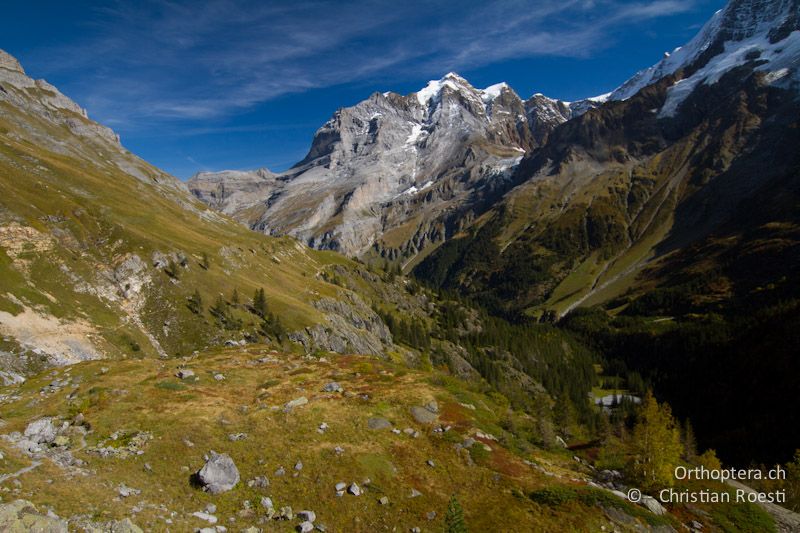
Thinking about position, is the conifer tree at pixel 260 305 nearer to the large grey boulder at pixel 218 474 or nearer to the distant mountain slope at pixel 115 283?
the distant mountain slope at pixel 115 283

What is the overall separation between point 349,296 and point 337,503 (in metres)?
140

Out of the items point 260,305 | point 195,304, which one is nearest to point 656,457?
point 195,304

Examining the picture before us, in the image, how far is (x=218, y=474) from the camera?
21406 mm

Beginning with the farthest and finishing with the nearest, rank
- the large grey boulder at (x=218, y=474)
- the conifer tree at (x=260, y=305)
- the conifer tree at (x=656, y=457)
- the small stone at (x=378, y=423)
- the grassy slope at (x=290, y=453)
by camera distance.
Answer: the conifer tree at (x=260, y=305), the small stone at (x=378, y=423), the conifer tree at (x=656, y=457), the large grey boulder at (x=218, y=474), the grassy slope at (x=290, y=453)

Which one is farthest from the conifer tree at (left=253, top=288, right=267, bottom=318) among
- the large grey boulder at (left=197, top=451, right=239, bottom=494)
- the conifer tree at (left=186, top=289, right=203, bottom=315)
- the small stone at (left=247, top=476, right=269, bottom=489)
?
the small stone at (left=247, top=476, right=269, bottom=489)

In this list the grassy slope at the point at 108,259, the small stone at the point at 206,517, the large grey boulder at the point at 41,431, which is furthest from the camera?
the grassy slope at the point at 108,259

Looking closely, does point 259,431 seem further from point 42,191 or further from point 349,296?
point 349,296

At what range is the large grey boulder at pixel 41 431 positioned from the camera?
2355cm

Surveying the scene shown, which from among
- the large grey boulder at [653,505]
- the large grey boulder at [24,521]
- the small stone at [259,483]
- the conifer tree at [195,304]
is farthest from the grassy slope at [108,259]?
the large grey boulder at [653,505]

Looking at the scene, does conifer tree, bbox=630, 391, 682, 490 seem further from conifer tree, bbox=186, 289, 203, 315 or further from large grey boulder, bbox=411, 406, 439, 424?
conifer tree, bbox=186, 289, 203, 315

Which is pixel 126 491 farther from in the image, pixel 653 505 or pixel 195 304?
pixel 195 304

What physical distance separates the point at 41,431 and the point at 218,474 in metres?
12.0

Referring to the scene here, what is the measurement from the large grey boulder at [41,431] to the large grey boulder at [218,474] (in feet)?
32.6

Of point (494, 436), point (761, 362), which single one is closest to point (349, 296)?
point (494, 436)
